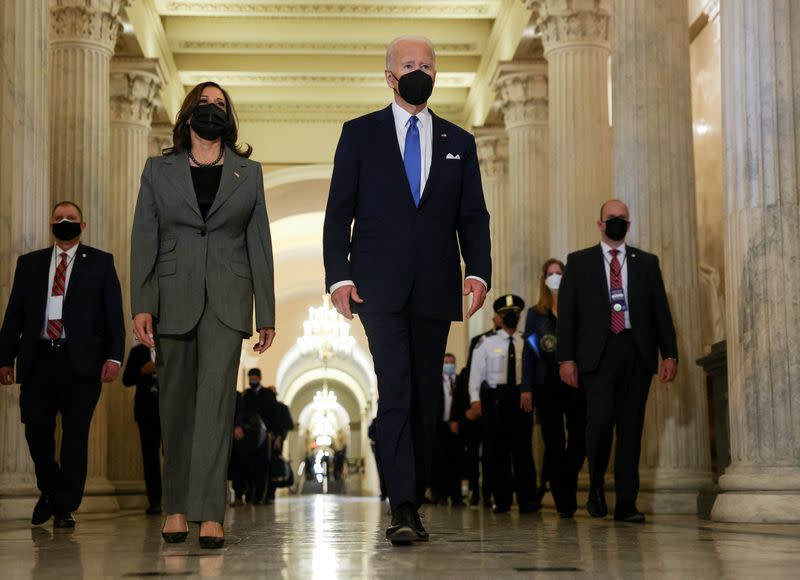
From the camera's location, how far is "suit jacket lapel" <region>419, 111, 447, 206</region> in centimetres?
539

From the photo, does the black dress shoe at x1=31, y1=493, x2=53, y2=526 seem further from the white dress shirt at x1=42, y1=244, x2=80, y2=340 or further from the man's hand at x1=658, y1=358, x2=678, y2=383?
the man's hand at x1=658, y1=358, x2=678, y2=383

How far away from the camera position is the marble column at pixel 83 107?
522 inches

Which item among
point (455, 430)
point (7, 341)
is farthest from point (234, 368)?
point (455, 430)

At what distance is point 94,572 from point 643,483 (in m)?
5.53

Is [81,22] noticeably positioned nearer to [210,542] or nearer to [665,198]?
[665,198]

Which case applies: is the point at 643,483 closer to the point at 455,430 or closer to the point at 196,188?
the point at 196,188

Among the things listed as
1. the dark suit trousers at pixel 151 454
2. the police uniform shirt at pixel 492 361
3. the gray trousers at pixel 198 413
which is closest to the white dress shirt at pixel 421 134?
the gray trousers at pixel 198 413

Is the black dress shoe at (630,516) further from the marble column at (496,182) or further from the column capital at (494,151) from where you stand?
the column capital at (494,151)

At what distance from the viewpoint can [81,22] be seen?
13914mm

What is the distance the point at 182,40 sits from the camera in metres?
21.3

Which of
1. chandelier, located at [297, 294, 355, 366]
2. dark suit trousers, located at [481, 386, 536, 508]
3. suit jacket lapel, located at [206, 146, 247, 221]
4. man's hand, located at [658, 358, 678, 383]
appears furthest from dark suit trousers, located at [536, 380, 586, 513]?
chandelier, located at [297, 294, 355, 366]

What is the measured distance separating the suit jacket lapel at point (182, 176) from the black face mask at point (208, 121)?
0.45ft

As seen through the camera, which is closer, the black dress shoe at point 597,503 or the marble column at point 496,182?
the black dress shoe at point 597,503

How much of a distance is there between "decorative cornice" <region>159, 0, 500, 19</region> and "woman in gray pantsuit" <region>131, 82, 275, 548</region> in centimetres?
1497
